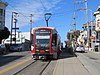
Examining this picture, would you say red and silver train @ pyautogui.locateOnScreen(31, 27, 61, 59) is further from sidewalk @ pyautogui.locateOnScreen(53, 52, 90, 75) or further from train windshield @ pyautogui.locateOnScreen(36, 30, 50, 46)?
sidewalk @ pyautogui.locateOnScreen(53, 52, 90, 75)

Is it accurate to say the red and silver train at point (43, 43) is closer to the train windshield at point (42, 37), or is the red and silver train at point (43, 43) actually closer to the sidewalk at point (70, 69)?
the train windshield at point (42, 37)

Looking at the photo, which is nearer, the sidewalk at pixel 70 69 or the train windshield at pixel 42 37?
the sidewalk at pixel 70 69

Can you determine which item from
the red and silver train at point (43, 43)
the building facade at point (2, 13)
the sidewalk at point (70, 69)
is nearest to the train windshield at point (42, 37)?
the red and silver train at point (43, 43)

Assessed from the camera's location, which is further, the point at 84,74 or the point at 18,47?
the point at 18,47

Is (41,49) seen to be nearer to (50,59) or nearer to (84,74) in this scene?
(50,59)

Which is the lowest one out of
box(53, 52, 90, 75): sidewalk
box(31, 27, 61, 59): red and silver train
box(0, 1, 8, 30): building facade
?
box(53, 52, 90, 75): sidewalk

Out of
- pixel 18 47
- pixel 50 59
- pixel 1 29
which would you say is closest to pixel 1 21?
pixel 1 29

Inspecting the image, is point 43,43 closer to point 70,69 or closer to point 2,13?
point 70,69

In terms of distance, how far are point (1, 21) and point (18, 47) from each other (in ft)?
56.5

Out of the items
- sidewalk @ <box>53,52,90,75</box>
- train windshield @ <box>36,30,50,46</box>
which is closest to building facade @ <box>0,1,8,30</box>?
train windshield @ <box>36,30,50,46</box>

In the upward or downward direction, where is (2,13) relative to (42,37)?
upward

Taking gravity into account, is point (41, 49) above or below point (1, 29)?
below

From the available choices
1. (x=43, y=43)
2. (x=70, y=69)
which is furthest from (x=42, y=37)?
(x=70, y=69)

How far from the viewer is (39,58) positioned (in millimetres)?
30844
